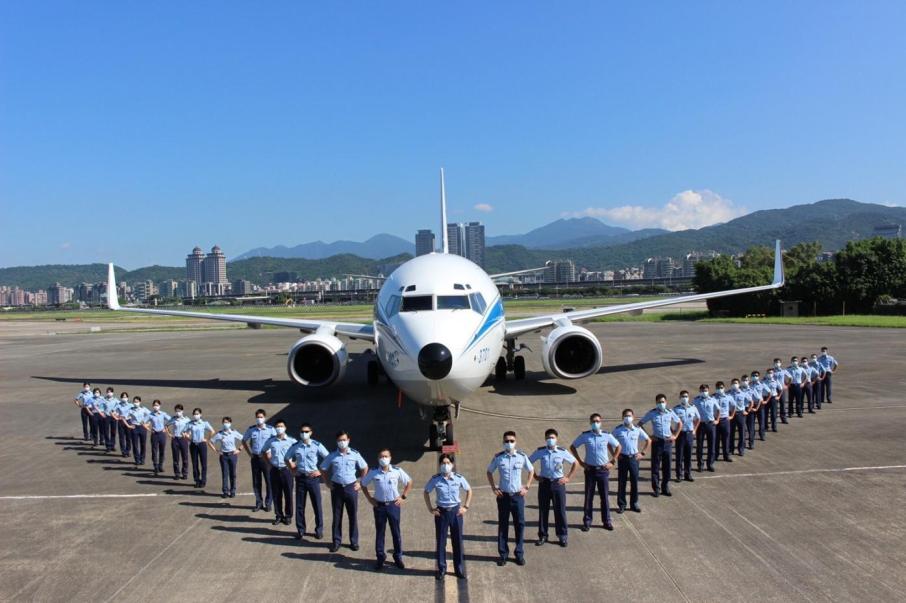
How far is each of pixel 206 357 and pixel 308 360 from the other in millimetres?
17925

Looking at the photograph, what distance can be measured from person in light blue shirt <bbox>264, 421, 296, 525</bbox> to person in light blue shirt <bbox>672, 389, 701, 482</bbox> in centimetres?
651

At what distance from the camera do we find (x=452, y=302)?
1320 cm

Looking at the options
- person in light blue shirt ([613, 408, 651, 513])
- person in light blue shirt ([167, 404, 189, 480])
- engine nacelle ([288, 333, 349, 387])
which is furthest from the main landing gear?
person in light blue shirt ([613, 408, 651, 513])

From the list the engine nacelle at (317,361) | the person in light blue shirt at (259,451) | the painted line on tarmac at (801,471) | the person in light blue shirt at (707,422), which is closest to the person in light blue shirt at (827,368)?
the painted line on tarmac at (801,471)

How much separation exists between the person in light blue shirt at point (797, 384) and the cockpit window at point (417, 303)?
9.38 m

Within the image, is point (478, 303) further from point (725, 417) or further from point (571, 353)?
point (571, 353)

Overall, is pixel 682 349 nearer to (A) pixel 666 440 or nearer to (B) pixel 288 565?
(A) pixel 666 440

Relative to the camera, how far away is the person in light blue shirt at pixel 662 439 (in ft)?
33.8

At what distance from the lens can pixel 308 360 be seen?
19297 mm

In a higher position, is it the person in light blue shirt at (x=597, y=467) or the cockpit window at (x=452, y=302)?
the cockpit window at (x=452, y=302)

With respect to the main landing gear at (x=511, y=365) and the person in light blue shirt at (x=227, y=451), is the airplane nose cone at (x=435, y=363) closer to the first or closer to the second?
the person in light blue shirt at (x=227, y=451)

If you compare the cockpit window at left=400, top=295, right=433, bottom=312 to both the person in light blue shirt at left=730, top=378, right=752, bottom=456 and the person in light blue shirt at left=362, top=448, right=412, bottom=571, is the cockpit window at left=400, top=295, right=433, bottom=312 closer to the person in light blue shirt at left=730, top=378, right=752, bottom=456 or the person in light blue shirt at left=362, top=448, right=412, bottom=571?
the person in light blue shirt at left=362, top=448, right=412, bottom=571

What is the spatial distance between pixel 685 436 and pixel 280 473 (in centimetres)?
690

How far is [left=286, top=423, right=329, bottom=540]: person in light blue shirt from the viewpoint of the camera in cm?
898
